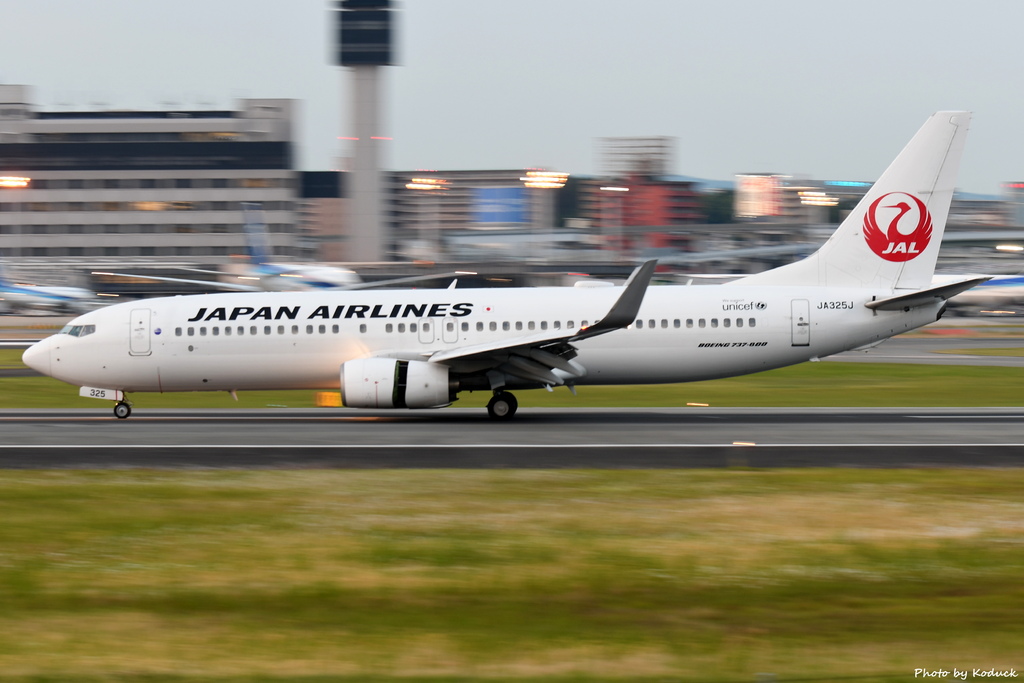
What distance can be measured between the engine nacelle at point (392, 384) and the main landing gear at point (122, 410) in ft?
21.0

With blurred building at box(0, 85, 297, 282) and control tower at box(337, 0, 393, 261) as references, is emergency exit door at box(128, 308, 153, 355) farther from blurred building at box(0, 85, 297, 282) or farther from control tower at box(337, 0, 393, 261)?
blurred building at box(0, 85, 297, 282)

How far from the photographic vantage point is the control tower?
148 metres

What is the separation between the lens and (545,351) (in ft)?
82.1

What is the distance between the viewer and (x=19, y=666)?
27.5 ft

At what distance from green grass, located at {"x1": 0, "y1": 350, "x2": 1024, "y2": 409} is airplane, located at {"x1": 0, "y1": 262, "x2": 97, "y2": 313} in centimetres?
6170

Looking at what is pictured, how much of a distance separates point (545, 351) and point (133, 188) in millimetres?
134638

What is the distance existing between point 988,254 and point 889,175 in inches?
6346

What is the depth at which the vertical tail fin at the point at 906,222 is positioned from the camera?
26.8 meters

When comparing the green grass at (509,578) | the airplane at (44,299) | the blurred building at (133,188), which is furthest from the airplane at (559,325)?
the blurred building at (133,188)

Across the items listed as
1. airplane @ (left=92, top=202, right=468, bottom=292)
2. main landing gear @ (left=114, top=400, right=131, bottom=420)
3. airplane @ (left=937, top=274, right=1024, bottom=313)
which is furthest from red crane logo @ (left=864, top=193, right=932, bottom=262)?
airplane @ (left=937, top=274, right=1024, bottom=313)

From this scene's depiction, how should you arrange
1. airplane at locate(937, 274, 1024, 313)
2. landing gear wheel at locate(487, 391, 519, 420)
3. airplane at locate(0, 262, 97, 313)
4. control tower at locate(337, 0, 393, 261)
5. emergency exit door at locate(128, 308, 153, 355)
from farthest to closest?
control tower at locate(337, 0, 393, 261), airplane at locate(937, 274, 1024, 313), airplane at locate(0, 262, 97, 313), emergency exit door at locate(128, 308, 153, 355), landing gear wheel at locate(487, 391, 519, 420)

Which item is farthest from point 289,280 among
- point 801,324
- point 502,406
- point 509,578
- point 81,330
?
point 509,578

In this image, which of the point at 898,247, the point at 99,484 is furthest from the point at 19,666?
the point at 898,247

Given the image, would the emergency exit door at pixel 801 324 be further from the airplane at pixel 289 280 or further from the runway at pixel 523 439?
the airplane at pixel 289 280
